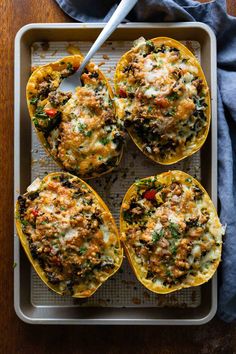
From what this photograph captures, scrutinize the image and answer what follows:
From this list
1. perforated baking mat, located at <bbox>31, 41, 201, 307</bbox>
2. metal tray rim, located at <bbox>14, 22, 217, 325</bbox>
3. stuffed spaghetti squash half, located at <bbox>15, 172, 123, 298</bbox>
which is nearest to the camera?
stuffed spaghetti squash half, located at <bbox>15, 172, 123, 298</bbox>

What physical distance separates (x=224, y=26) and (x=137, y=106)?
63 centimetres

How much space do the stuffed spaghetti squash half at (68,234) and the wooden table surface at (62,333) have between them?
0.88 feet

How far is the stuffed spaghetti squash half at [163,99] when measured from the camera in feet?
8.02

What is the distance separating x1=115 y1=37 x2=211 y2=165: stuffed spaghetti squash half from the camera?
2445mm

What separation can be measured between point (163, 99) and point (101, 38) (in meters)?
0.41

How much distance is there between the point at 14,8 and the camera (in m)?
2.71

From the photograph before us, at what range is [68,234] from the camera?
2.40 metres

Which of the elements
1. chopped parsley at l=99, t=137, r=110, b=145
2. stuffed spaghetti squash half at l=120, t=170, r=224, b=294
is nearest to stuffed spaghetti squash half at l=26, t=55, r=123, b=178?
chopped parsley at l=99, t=137, r=110, b=145

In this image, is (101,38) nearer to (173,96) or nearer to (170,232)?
(173,96)

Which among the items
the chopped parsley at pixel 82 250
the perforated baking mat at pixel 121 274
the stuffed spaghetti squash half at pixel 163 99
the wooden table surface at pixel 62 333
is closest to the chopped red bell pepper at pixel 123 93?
the stuffed spaghetti squash half at pixel 163 99

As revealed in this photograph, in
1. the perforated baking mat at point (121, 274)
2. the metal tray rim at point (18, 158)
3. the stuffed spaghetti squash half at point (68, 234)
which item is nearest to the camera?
the stuffed spaghetti squash half at point (68, 234)

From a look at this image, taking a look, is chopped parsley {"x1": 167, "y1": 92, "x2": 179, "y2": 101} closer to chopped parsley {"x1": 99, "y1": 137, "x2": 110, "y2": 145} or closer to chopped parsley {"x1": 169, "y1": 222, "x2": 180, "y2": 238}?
chopped parsley {"x1": 99, "y1": 137, "x2": 110, "y2": 145}

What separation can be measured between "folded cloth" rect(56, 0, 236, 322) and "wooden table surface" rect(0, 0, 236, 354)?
0.54 ft

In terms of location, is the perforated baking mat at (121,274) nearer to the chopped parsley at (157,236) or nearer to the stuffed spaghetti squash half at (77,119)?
the stuffed spaghetti squash half at (77,119)
